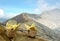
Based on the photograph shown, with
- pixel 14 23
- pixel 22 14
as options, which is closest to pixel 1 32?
pixel 14 23

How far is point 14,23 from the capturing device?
337 centimetres

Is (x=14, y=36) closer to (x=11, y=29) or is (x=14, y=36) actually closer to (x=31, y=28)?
(x=11, y=29)

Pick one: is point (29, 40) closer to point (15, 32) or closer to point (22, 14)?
point (15, 32)

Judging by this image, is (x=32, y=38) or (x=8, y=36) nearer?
(x=8, y=36)

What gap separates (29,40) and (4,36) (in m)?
0.52

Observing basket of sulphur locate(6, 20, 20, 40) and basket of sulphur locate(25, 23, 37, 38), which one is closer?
basket of sulphur locate(6, 20, 20, 40)

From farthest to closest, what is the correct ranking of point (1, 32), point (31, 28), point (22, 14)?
point (22, 14)
point (31, 28)
point (1, 32)

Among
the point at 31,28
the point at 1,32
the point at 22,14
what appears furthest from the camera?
the point at 22,14

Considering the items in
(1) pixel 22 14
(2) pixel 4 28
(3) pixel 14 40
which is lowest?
(3) pixel 14 40

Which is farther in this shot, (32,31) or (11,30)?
(32,31)

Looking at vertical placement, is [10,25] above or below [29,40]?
above

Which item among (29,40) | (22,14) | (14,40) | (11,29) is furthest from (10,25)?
(22,14)

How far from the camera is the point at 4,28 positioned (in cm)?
331

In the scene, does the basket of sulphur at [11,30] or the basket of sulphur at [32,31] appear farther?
the basket of sulphur at [32,31]
